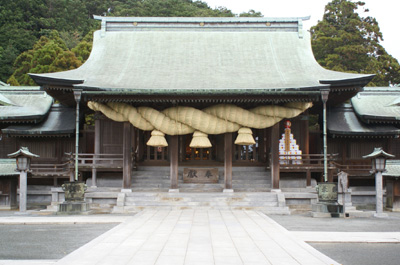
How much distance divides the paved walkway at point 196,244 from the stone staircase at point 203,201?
283 centimetres

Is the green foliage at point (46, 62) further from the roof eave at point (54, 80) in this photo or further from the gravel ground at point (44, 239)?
the gravel ground at point (44, 239)

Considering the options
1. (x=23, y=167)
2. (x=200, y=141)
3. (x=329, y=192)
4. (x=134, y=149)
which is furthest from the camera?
(x=134, y=149)

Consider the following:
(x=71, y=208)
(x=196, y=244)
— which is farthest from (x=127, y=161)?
(x=196, y=244)

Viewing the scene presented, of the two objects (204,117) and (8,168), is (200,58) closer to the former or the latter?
(204,117)

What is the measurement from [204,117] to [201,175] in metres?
2.81

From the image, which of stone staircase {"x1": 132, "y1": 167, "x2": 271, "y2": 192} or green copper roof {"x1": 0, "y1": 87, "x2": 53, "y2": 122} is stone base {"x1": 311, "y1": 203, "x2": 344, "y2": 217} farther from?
green copper roof {"x1": 0, "y1": 87, "x2": 53, "y2": 122}

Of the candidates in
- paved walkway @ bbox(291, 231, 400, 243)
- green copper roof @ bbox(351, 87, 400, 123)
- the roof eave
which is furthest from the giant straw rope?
paved walkway @ bbox(291, 231, 400, 243)

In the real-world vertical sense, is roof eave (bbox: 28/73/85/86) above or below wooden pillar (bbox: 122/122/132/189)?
above

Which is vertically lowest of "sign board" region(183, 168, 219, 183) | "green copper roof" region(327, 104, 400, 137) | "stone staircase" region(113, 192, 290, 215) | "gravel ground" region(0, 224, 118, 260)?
"gravel ground" region(0, 224, 118, 260)

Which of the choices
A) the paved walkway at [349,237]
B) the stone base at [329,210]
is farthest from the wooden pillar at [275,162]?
the paved walkway at [349,237]

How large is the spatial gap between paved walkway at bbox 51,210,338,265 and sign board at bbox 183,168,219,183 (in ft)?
18.0

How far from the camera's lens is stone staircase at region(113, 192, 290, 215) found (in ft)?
53.9

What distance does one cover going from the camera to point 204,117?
58.6 ft

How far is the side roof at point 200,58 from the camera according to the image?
18219mm
